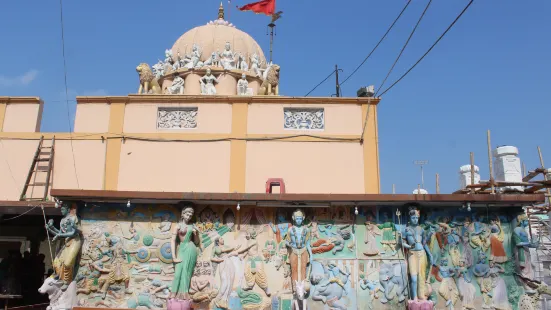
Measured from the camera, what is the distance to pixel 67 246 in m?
9.29

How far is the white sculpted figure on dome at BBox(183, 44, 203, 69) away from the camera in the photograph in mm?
18764

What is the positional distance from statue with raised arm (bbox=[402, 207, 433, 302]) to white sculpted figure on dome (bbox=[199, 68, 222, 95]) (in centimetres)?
1028

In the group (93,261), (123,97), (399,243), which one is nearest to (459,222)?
(399,243)

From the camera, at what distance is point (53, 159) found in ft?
49.2

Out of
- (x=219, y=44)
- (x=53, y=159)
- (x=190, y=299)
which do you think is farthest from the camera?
(x=219, y=44)

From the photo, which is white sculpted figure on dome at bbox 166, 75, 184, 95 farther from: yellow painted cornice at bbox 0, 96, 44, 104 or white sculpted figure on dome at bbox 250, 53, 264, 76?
yellow painted cornice at bbox 0, 96, 44, 104

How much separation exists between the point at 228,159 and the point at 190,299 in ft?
20.9

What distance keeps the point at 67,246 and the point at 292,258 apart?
14.3 feet

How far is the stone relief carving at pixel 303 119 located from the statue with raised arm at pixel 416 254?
6.33 m

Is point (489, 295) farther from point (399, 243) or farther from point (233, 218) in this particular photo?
point (233, 218)

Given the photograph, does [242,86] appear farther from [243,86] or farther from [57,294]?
[57,294]

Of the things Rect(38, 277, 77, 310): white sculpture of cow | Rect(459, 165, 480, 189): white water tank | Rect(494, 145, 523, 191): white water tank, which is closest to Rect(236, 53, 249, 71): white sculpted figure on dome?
Rect(459, 165, 480, 189): white water tank

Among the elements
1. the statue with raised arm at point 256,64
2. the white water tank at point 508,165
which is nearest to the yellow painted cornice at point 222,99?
the statue with raised arm at point 256,64

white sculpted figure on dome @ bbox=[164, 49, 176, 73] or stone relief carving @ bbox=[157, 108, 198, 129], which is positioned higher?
white sculpted figure on dome @ bbox=[164, 49, 176, 73]
